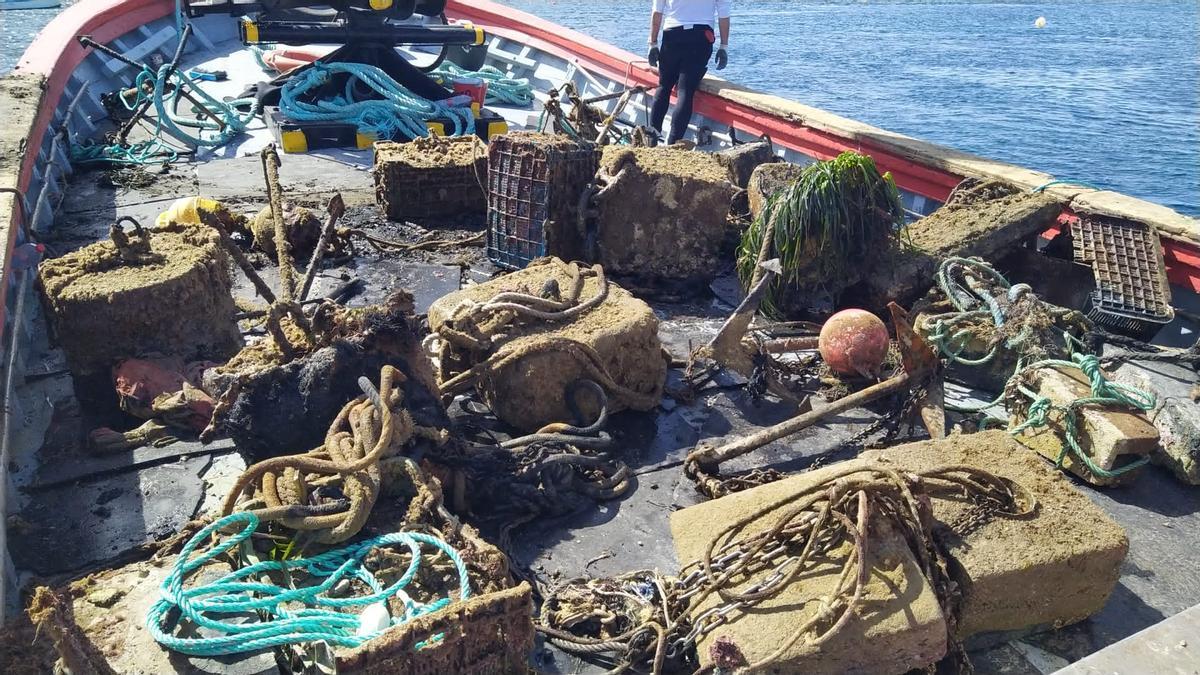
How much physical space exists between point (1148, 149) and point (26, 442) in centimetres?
1590

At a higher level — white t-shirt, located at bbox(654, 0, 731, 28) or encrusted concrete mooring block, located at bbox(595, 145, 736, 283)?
white t-shirt, located at bbox(654, 0, 731, 28)

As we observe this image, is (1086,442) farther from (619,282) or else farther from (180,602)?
(180,602)

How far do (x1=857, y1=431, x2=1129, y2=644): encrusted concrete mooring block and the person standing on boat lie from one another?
195 inches

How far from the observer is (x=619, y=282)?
17.4 feet

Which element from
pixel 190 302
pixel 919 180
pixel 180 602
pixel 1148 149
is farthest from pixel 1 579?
pixel 1148 149

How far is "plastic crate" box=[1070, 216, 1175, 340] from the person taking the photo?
440cm

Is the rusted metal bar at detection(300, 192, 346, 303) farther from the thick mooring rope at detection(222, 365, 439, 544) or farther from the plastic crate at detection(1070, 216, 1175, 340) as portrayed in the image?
the plastic crate at detection(1070, 216, 1175, 340)

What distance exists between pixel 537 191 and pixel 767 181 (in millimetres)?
1432

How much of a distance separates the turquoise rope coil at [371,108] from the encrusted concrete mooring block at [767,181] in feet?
10.2

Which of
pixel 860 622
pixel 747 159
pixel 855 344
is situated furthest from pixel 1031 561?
pixel 747 159

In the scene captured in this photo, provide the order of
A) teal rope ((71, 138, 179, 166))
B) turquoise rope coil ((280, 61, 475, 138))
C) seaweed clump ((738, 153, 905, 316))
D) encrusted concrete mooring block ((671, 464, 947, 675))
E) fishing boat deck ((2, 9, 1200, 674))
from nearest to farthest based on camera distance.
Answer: encrusted concrete mooring block ((671, 464, 947, 675)) < fishing boat deck ((2, 9, 1200, 674)) < seaweed clump ((738, 153, 905, 316)) < teal rope ((71, 138, 179, 166)) < turquoise rope coil ((280, 61, 475, 138))

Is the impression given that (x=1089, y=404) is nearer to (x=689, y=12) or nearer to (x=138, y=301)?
(x=138, y=301)

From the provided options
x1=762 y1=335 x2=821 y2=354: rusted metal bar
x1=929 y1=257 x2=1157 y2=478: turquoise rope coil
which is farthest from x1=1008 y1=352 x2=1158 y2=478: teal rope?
x1=762 y1=335 x2=821 y2=354: rusted metal bar

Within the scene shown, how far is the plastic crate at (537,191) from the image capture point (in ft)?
16.8
